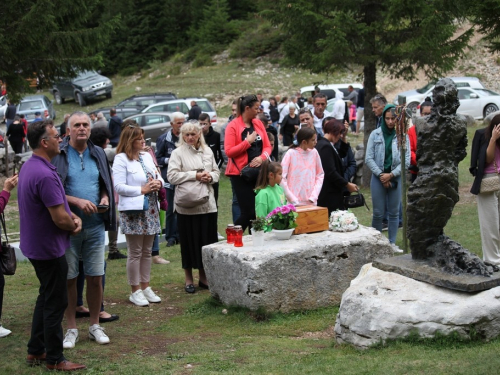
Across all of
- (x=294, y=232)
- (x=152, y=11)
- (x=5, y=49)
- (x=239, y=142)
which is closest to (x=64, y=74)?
(x=5, y=49)

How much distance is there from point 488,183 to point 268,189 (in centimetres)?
268

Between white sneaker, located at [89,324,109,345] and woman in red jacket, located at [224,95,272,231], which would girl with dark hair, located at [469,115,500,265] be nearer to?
woman in red jacket, located at [224,95,272,231]

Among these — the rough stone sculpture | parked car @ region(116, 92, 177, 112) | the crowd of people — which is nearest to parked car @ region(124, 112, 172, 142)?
parked car @ region(116, 92, 177, 112)

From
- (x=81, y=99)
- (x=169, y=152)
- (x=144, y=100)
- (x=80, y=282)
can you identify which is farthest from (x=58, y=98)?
(x=80, y=282)

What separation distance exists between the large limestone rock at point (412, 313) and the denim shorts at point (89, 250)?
93.3 inches

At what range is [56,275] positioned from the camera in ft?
18.9

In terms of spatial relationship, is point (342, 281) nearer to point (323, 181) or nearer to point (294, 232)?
point (294, 232)

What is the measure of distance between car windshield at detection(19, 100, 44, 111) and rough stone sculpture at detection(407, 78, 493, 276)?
28891 mm

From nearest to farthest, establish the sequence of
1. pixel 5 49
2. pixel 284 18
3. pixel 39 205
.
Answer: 1. pixel 39 205
2. pixel 5 49
3. pixel 284 18

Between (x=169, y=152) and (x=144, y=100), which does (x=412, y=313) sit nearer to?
(x=169, y=152)

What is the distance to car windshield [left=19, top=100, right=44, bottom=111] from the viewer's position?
32719 mm

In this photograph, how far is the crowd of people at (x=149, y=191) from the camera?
5738mm

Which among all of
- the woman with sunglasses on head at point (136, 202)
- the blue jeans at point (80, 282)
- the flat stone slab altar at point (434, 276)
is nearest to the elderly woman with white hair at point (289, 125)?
the woman with sunglasses on head at point (136, 202)

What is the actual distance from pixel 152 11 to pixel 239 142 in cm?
5013
